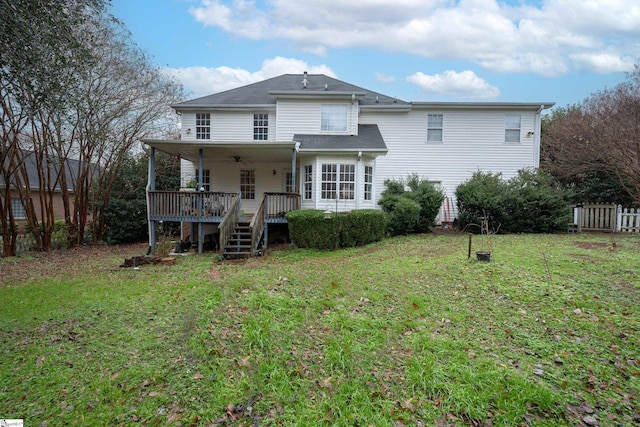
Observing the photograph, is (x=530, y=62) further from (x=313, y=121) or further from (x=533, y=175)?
(x=313, y=121)

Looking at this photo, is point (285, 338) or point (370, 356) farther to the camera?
point (285, 338)

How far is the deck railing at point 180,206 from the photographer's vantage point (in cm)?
1165

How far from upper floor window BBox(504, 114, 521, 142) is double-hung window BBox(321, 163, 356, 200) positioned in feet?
26.9

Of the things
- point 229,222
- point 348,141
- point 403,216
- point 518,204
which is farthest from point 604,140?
point 229,222

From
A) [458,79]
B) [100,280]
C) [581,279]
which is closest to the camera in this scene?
[581,279]

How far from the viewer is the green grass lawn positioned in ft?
10.0

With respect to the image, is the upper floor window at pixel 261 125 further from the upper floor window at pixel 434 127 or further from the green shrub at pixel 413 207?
the upper floor window at pixel 434 127

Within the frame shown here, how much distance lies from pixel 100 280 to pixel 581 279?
1039 centimetres

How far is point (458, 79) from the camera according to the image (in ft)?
83.1

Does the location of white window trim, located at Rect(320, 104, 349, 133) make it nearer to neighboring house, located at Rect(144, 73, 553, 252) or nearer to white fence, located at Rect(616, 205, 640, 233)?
neighboring house, located at Rect(144, 73, 553, 252)

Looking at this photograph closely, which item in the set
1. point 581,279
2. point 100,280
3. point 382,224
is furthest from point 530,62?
point 100,280

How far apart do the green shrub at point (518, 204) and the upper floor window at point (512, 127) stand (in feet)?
8.90

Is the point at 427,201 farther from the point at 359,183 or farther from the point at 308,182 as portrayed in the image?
the point at 308,182

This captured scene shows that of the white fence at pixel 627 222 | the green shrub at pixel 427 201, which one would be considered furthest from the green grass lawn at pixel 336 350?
the white fence at pixel 627 222
